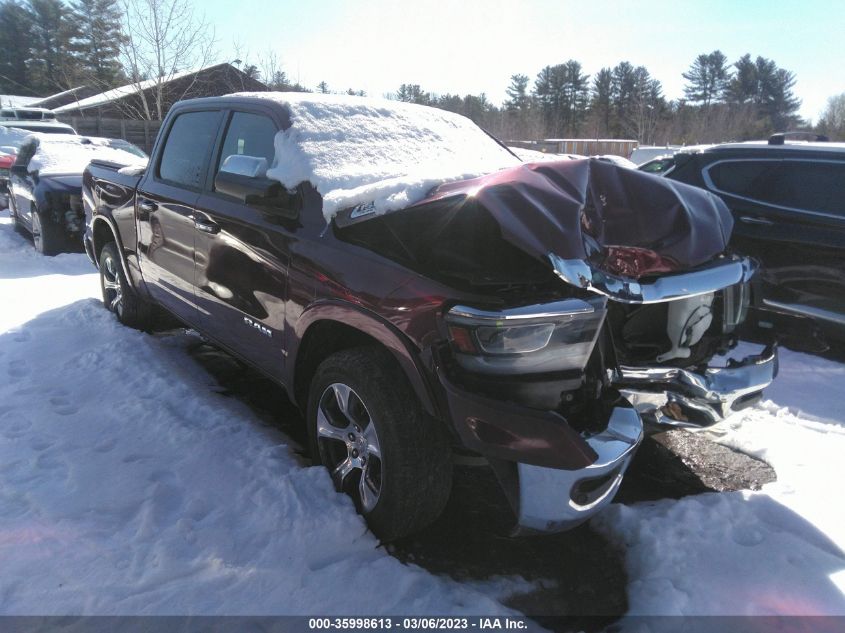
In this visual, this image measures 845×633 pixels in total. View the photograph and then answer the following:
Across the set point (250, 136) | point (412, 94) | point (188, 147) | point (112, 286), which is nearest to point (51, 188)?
point (112, 286)

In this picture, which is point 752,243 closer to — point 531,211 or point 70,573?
point 531,211

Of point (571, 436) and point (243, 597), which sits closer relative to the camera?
point (571, 436)

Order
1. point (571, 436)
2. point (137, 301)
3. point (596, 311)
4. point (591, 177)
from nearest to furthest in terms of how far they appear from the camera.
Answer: point (571, 436) < point (596, 311) < point (591, 177) < point (137, 301)

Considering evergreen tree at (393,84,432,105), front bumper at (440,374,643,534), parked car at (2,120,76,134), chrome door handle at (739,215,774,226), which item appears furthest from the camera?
evergreen tree at (393,84,432,105)

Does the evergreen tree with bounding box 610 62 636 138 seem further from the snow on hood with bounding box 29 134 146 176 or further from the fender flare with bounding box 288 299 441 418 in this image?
the fender flare with bounding box 288 299 441 418

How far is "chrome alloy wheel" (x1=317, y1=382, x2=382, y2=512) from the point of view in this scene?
2.50 m

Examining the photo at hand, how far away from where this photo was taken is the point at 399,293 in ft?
7.49

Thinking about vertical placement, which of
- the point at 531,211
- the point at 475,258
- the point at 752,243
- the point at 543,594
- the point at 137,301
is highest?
the point at 531,211

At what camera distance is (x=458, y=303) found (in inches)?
83.2

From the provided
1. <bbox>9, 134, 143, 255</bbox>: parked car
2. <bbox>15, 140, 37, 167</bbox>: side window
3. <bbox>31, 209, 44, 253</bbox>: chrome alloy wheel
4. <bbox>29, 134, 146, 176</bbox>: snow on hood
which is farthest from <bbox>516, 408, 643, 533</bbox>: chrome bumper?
<bbox>15, 140, 37, 167</bbox>: side window

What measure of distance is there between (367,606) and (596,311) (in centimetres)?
136

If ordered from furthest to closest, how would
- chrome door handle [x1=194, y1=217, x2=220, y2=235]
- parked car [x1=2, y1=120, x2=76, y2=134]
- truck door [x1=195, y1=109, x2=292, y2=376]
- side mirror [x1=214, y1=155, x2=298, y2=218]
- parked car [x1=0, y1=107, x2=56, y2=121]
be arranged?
parked car [x1=0, y1=107, x2=56, y2=121], parked car [x1=2, y1=120, x2=76, y2=134], chrome door handle [x1=194, y1=217, x2=220, y2=235], truck door [x1=195, y1=109, x2=292, y2=376], side mirror [x1=214, y1=155, x2=298, y2=218]

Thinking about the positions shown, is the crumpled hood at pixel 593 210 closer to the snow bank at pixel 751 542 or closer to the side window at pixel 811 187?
the snow bank at pixel 751 542

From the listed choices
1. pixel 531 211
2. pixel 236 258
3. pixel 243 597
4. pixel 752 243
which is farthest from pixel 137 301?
pixel 752 243
